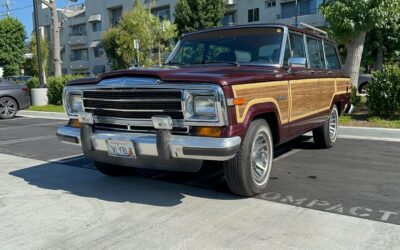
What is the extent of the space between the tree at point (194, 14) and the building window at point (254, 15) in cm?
582

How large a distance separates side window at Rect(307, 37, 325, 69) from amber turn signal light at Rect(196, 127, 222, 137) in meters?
2.97

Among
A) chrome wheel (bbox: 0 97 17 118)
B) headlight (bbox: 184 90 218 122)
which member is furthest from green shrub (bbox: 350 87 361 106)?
chrome wheel (bbox: 0 97 17 118)

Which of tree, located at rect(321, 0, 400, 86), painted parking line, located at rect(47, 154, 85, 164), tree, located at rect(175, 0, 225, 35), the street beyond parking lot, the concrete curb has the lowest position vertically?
the street beyond parking lot

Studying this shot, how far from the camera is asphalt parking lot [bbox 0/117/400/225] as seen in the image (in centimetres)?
462

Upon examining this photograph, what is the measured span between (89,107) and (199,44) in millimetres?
1895

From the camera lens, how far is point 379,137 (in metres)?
8.74

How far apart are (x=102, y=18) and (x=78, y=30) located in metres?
7.16

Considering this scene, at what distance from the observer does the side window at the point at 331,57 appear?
25.1ft

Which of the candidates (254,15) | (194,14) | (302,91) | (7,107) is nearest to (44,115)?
(7,107)

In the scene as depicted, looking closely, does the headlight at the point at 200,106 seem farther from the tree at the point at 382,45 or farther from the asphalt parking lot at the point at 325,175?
the tree at the point at 382,45

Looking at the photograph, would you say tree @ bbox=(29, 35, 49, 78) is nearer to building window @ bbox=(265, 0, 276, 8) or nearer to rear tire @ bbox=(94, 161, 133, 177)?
building window @ bbox=(265, 0, 276, 8)

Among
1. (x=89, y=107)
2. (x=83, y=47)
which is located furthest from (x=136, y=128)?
(x=83, y=47)

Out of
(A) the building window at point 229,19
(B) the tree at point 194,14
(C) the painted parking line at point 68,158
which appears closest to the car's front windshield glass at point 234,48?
(C) the painted parking line at point 68,158

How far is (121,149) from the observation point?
15.2ft
